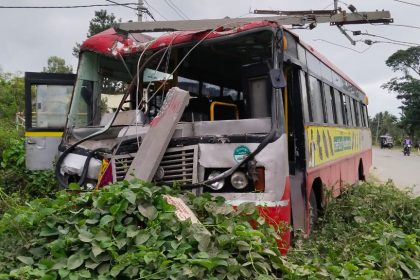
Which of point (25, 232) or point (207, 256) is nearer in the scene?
point (207, 256)

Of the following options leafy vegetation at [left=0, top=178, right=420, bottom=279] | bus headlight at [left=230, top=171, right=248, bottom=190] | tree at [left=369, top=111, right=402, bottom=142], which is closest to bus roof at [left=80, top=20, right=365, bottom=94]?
bus headlight at [left=230, top=171, right=248, bottom=190]

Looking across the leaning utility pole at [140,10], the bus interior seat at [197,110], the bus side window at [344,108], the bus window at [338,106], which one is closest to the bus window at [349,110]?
the bus side window at [344,108]

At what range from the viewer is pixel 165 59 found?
18.9 feet

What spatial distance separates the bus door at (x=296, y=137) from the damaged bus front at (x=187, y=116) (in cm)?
63

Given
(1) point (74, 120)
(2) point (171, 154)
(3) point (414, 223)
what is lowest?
(3) point (414, 223)

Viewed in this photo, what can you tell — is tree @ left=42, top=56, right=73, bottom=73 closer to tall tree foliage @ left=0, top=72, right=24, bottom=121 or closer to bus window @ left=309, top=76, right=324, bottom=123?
tall tree foliage @ left=0, top=72, right=24, bottom=121

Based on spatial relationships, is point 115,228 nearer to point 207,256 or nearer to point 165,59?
point 207,256

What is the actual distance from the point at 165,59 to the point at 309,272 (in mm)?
3012

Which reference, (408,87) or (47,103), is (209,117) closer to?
(47,103)

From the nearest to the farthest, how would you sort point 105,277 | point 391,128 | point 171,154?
point 105,277 → point 171,154 → point 391,128

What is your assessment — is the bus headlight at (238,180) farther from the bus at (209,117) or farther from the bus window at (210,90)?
the bus window at (210,90)

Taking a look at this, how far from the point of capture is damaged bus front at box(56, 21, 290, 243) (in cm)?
484

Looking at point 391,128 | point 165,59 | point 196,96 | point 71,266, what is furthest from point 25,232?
point 391,128

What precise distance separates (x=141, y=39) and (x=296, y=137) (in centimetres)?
227
